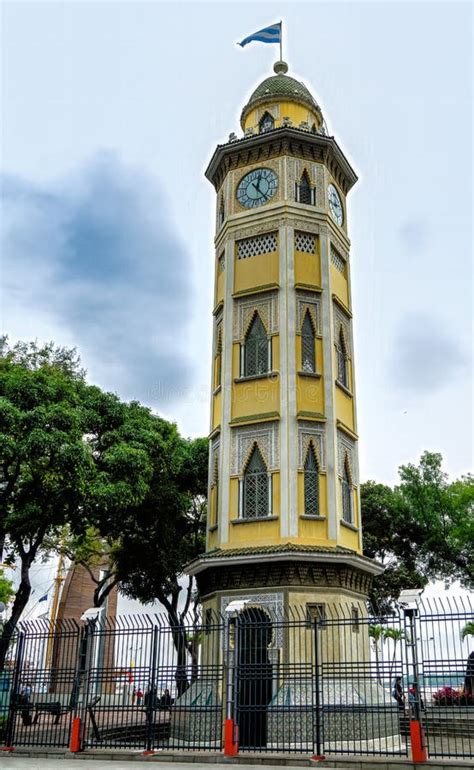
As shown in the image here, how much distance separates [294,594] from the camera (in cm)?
1850

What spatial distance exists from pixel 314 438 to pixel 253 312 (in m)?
4.51

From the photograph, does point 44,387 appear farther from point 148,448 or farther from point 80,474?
point 148,448

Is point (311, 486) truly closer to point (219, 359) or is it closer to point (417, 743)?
point (219, 359)

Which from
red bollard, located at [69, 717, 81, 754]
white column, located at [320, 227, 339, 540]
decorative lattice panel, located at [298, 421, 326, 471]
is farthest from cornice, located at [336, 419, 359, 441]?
red bollard, located at [69, 717, 81, 754]

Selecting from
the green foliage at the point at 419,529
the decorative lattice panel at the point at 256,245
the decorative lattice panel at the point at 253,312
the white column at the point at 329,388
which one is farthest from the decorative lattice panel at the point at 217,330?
the green foliage at the point at 419,529

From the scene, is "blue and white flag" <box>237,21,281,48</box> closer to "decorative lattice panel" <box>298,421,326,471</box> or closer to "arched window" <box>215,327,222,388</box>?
"arched window" <box>215,327,222,388</box>

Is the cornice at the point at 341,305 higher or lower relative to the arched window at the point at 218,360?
higher

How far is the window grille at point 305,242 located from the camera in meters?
23.0

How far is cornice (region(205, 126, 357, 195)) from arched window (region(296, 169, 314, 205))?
2.70ft

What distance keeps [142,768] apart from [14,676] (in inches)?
196

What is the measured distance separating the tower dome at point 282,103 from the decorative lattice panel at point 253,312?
6899mm

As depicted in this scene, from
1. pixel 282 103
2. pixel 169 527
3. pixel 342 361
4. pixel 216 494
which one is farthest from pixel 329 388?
pixel 282 103

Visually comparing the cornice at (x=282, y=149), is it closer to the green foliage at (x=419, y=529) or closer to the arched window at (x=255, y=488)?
the arched window at (x=255, y=488)

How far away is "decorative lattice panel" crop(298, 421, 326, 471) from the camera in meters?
20.5
